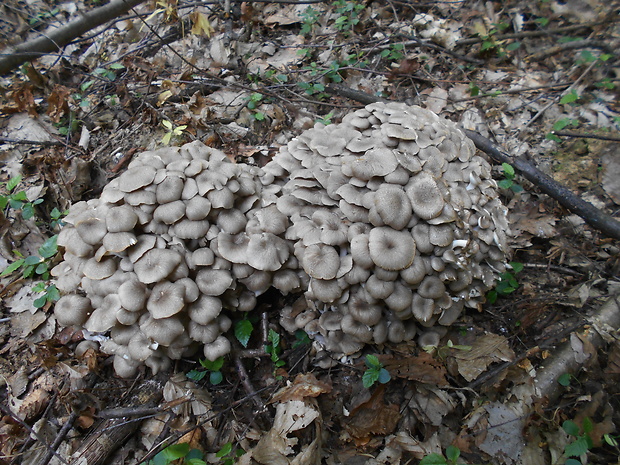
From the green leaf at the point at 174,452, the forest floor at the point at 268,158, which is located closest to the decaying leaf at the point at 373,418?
the forest floor at the point at 268,158

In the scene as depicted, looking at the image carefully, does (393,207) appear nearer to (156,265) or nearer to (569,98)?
(156,265)

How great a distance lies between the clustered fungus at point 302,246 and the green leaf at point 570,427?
1.23 m

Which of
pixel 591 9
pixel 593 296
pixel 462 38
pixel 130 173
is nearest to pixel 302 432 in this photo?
pixel 130 173

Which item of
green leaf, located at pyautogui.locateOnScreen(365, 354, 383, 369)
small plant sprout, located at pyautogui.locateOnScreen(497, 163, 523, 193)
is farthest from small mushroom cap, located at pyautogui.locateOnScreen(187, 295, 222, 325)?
small plant sprout, located at pyautogui.locateOnScreen(497, 163, 523, 193)

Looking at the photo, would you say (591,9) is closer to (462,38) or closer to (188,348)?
(462,38)

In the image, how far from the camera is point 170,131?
5320mm

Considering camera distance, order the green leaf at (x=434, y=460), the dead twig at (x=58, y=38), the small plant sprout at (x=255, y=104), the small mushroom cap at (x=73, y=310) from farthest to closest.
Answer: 1. the dead twig at (x=58, y=38)
2. the small plant sprout at (x=255, y=104)
3. the small mushroom cap at (x=73, y=310)
4. the green leaf at (x=434, y=460)

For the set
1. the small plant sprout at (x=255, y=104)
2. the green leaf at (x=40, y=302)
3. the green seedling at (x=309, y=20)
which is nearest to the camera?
the green leaf at (x=40, y=302)

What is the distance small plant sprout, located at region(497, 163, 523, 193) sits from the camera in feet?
15.0

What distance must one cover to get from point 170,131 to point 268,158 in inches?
61.6

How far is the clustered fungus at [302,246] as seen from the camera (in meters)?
3.31

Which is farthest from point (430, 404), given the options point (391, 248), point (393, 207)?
point (393, 207)

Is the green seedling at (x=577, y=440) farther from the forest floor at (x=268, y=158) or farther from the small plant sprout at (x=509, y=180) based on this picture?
the small plant sprout at (x=509, y=180)

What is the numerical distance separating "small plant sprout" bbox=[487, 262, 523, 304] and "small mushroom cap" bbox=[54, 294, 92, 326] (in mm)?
4393
